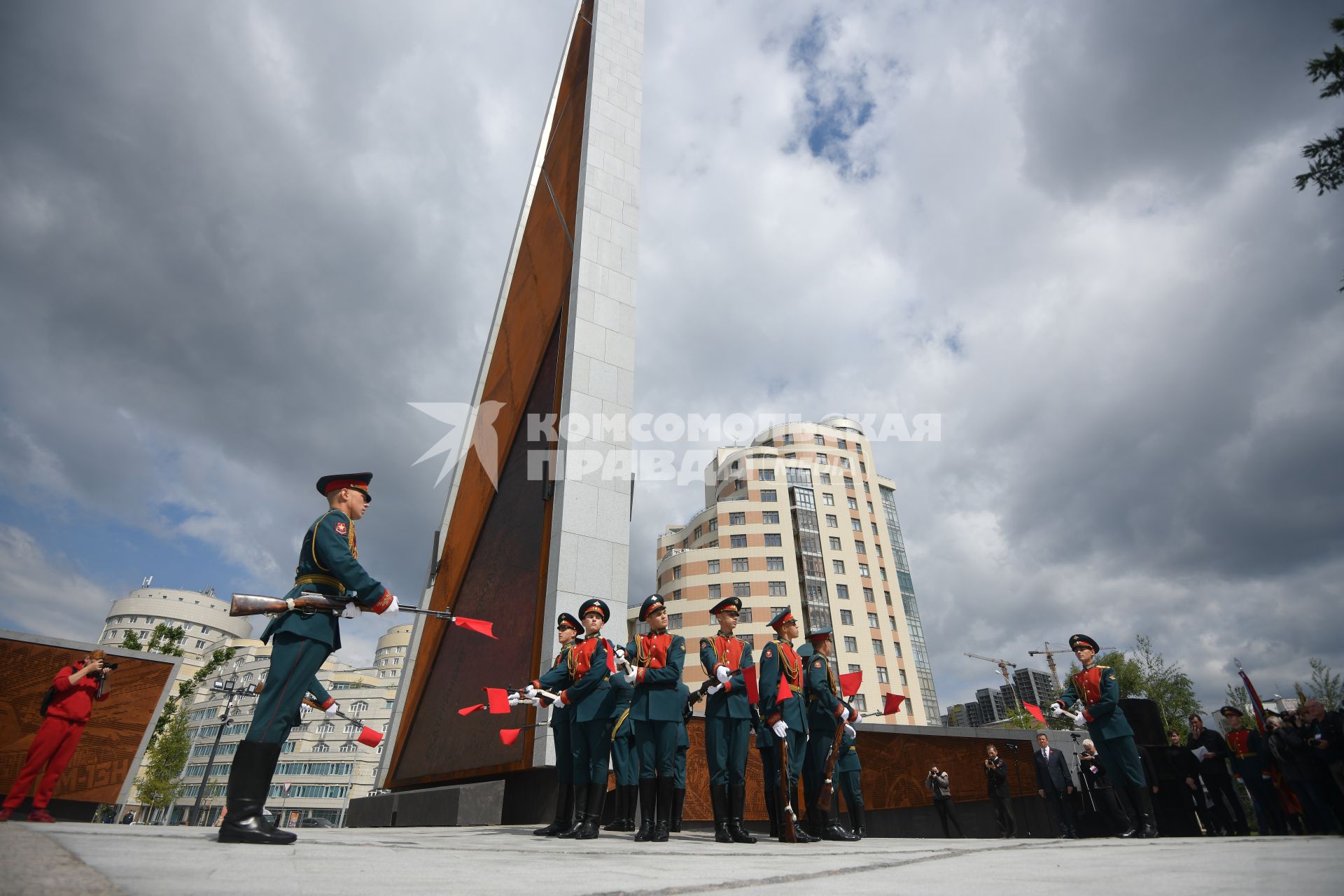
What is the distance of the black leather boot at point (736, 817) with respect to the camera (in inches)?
204

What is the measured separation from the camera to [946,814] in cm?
1154

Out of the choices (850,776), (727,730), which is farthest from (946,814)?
(727,730)

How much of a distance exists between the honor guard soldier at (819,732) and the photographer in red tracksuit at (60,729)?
6419mm

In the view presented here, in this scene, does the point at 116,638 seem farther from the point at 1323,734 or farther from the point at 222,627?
the point at 1323,734

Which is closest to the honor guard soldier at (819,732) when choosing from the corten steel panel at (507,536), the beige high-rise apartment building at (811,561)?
the corten steel panel at (507,536)

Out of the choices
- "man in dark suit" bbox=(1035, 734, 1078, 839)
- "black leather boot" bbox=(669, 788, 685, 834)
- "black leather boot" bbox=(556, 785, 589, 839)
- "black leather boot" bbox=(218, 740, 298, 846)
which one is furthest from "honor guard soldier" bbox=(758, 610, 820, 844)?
"man in dark suit" bbox=(1035, 734, 1078, 839)

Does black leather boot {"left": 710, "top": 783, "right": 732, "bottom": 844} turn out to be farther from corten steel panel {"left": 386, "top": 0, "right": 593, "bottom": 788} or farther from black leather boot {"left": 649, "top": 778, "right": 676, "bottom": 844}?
corten steel panel {"left": 386, "top": 0, "right": 593, "bottom": 788}

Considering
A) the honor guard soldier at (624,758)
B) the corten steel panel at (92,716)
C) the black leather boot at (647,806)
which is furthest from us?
the corten steel panel at (92,716)

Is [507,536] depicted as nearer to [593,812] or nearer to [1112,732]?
[593,812]

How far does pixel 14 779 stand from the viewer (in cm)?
922

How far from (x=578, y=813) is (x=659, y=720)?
1.08 metres

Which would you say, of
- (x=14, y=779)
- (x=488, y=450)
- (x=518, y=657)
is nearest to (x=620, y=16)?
(x=488, y=450)

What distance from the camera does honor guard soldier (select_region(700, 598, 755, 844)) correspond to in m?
5.32

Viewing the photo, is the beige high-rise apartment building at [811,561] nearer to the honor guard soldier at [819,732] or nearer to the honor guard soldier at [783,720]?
the honor guard soldier at [819,732]
